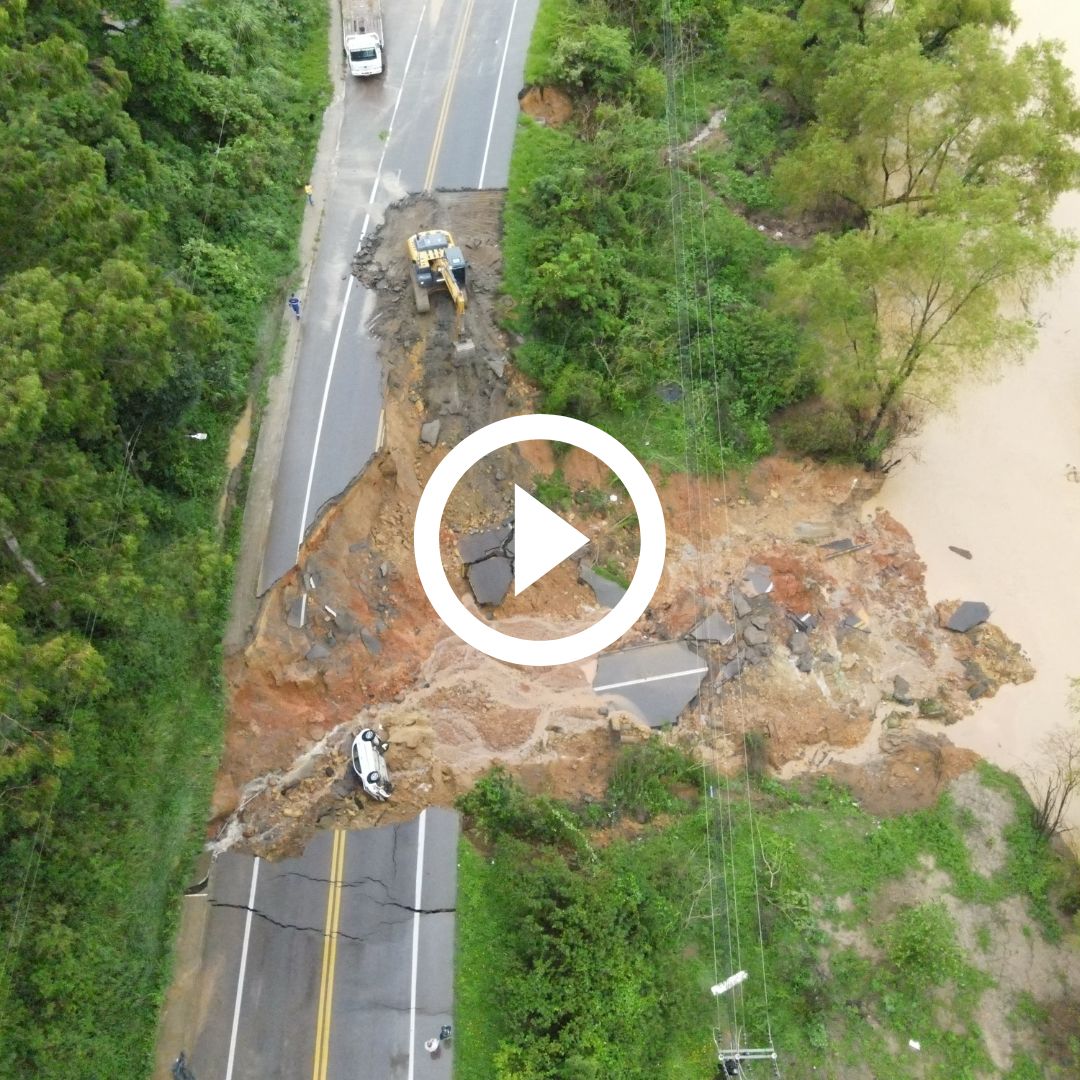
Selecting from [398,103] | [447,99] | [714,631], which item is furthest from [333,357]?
[714,631]

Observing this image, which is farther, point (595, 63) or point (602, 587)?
point (595, 63)

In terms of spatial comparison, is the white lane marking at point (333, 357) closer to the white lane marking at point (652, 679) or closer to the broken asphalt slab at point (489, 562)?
the broken asphalt slab at point (489, 562)

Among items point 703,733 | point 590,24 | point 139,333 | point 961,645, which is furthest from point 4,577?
point 590,24

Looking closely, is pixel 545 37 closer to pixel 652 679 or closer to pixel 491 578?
pixel 491 578

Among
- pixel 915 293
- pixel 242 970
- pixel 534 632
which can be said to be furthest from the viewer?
pixel 915 293

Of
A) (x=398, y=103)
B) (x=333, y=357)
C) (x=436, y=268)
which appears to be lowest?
(x=333, y=357)

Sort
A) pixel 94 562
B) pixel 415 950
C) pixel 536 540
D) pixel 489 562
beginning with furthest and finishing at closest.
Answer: pixel 536 540
pixel 489 562
pixel 415 950
pixel 94 562

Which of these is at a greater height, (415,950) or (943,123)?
(943,123)
